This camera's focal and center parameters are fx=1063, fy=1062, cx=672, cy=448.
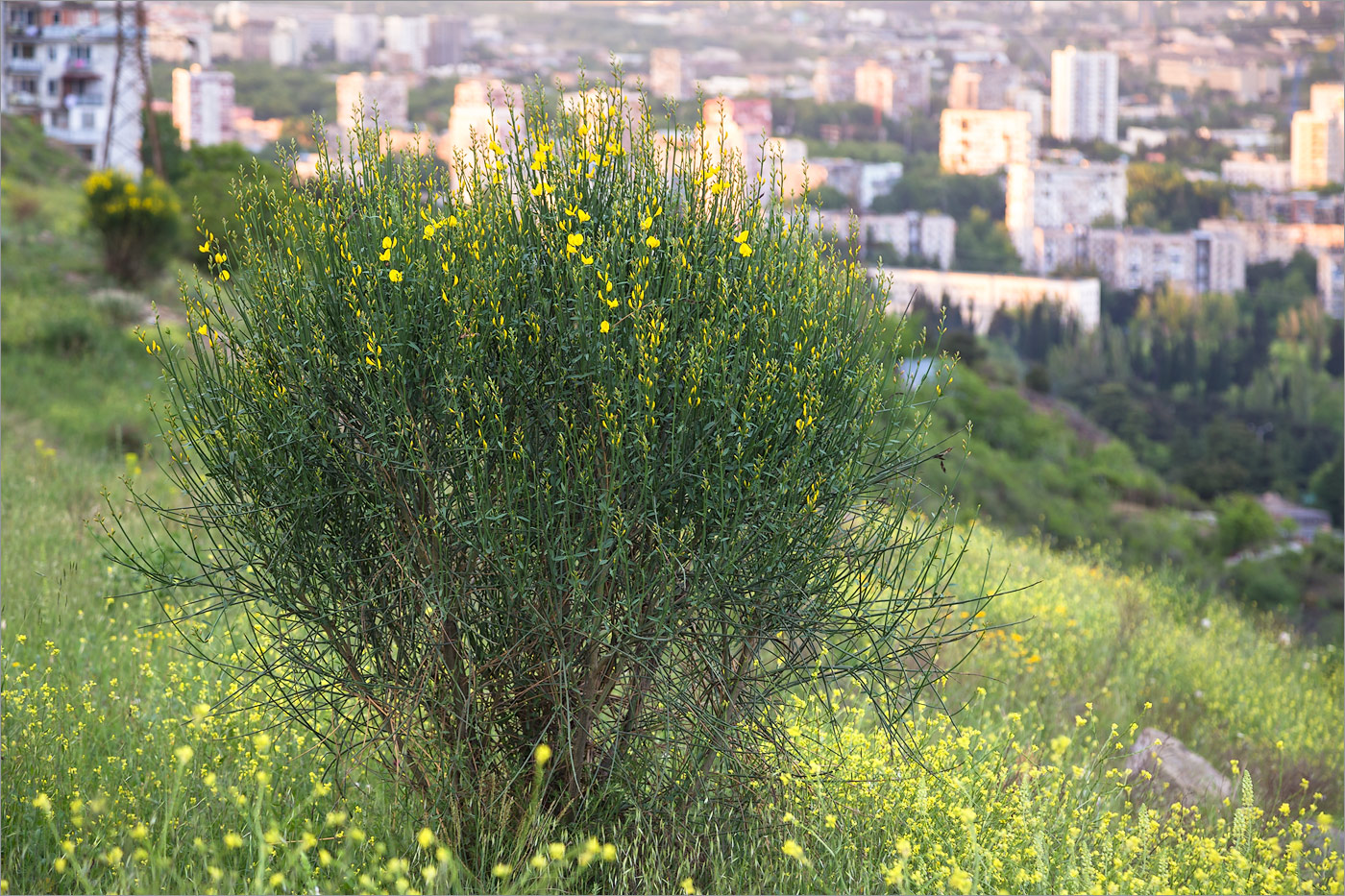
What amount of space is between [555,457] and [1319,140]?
3664 cm

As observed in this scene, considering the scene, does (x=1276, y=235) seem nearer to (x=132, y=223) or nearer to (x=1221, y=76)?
(x=1221, y=76)

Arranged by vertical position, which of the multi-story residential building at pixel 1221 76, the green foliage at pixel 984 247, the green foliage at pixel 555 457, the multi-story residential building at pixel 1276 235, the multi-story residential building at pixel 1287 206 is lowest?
the green foliage at pixel 555 457

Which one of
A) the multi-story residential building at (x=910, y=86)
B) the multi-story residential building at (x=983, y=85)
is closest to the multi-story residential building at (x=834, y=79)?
the multi-story residential building at (x=910, y=86)

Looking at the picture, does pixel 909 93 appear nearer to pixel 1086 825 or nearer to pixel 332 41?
pixel 332 41

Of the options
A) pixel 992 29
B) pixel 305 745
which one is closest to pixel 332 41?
pixel 992 29

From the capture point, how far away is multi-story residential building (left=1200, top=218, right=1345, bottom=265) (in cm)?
3253

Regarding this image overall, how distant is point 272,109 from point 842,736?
97.9ft

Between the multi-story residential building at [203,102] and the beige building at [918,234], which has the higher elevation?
the multi-story residential building at [203,102]

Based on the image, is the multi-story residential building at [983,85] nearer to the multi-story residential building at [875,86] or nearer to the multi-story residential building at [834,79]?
the multi-story residential building at [875,86]

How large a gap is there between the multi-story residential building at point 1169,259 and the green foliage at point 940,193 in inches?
148

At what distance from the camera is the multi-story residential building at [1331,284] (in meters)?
32.4

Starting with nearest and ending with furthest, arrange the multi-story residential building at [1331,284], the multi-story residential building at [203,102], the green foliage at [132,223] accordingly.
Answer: the green foliage at [132,223]
the multi-story residential building at [1331,284]
the multi-story residential building at [203,102]

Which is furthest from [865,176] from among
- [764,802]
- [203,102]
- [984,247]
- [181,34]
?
[764,802]

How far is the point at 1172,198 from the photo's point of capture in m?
33.3
